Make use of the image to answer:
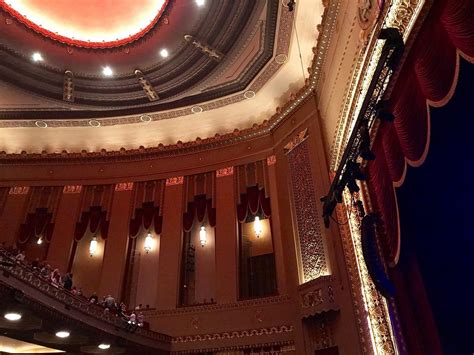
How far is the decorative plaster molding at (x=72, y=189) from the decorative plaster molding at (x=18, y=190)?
2.75ft

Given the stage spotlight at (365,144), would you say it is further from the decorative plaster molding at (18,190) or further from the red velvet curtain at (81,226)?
the decorative plaster molding at (18,190)

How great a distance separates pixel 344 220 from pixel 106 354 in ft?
14.6

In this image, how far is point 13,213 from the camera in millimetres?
9031

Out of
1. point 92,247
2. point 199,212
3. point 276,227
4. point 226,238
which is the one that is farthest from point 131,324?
point 276,227

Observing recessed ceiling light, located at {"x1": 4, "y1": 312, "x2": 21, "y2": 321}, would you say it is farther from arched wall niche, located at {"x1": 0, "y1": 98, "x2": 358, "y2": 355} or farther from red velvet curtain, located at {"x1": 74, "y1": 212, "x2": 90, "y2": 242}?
red velvet curtain, located at {"x1": 74, "y1": 212, "x2": 90, "y2": 242}

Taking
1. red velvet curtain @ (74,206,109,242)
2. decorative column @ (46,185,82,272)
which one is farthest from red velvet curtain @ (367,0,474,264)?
decorative column @ (46,185,82,272)

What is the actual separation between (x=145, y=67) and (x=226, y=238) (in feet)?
12.9

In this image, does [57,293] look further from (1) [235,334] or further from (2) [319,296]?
(2) [319,296]

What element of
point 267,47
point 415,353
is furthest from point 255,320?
point 267,47

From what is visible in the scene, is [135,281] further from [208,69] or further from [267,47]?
[267,47]

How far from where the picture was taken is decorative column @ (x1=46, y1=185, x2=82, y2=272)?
8.48 metres

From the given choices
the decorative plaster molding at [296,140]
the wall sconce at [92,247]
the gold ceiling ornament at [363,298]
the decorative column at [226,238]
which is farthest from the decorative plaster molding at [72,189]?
the gold ceiling ornament at [363,298]

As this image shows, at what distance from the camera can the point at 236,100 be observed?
29.0 ft

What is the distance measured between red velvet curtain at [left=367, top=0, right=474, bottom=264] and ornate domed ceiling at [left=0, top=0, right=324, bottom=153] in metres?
2.98
